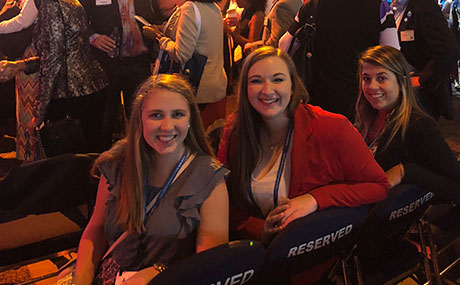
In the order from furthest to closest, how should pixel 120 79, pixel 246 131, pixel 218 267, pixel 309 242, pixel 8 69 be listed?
pixel 120 79
pixel 8 69
pixel 246 131
pixel 309 242
pixel 218 267

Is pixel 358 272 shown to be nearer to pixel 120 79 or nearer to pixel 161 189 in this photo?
pixel 161 189

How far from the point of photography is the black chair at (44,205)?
2.03m

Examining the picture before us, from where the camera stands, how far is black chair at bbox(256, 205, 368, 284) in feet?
4.71

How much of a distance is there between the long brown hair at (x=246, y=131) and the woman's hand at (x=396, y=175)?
0.50 meters

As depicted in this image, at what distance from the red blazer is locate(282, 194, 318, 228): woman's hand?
0.18 ft

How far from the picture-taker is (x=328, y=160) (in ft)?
5.73

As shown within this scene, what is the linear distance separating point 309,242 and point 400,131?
3.01ft

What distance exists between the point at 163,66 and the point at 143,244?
4.85 ft

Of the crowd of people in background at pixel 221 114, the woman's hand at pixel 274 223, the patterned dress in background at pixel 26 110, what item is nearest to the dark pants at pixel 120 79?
the crowd of people in background at pixel 221 114

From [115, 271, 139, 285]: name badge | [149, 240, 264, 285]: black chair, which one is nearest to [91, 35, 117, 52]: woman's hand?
[115, 271, 139, 285]: name badge

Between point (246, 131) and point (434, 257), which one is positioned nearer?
point (246, 131)

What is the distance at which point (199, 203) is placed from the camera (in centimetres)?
158

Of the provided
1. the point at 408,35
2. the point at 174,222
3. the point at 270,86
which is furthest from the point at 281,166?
the point at 408,35

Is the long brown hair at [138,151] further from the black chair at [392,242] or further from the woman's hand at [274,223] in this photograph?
the black chair at [392,242]
